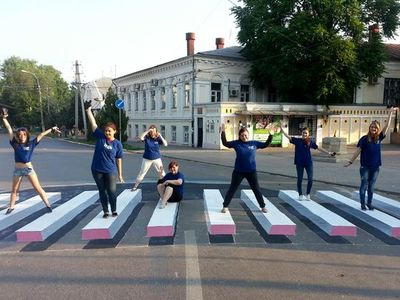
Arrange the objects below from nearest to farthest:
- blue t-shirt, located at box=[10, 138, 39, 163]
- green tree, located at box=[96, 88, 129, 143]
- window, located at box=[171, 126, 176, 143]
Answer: blue t-shirt, located at box=[10, 138, 39, 163] < green tree, located at box=[96, 88, 129, 143] < window, located at box=[171, 126, 176, 143]

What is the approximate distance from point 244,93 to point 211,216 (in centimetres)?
2962

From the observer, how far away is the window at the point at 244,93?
35.5m

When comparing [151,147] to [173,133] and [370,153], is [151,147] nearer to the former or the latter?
[370,153]

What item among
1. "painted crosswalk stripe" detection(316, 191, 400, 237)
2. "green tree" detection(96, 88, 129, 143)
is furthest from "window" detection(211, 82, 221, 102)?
"painted crosswalk stripe" detection(316, 191, 400, 237)

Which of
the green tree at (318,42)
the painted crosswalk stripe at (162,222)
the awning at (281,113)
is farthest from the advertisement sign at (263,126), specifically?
the painted crosswalk stripe at (162,222)

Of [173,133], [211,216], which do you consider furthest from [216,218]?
[173,133]

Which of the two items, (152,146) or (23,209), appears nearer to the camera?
(23,209)

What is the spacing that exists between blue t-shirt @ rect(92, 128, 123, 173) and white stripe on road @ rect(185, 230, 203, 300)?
180 cm

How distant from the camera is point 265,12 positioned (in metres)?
31.5

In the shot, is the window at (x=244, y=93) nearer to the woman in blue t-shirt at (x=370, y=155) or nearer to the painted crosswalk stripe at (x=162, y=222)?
the woman in blue t-shirt at (x=370, y=155)

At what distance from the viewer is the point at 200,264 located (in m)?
4.93

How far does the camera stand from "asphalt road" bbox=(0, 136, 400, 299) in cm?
418

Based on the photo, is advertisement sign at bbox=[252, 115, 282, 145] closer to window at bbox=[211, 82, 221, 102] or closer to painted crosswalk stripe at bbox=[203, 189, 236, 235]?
window at bbox=[211, 82, 221, 102]

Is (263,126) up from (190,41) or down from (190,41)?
down
